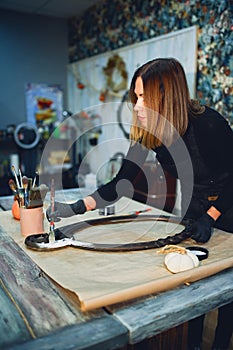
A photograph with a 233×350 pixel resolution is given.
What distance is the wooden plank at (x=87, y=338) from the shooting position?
0.73 m

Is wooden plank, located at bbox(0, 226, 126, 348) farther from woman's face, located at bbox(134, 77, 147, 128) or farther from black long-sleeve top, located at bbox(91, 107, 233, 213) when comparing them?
woman's face, located at bbox(134, 77, 147, 128)

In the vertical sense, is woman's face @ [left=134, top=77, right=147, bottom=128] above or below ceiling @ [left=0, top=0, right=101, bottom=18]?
below

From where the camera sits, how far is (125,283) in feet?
3.14

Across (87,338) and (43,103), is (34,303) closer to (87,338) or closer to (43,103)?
(87,338)

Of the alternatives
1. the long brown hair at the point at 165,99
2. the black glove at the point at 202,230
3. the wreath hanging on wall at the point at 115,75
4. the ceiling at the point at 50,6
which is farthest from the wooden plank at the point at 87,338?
the ceiling at the point at 50,6

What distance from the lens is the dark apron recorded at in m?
1.54

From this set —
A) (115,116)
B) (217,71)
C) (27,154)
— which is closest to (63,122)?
(27,154)

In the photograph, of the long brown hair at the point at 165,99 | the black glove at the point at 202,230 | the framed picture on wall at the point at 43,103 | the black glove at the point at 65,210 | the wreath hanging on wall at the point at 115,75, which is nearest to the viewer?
the black glove at the point at 202,230

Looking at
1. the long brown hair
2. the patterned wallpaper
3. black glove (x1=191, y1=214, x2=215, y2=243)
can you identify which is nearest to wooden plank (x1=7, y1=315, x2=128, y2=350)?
black glove (x1=191, y1=214, x2=215, y2=243)

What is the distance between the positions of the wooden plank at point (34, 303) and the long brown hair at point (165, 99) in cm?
81

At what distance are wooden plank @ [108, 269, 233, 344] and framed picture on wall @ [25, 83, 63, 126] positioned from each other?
4.18 meters

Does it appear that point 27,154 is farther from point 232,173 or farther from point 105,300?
point 105,300

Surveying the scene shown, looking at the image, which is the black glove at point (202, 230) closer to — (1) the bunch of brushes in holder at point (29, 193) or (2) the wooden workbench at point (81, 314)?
(2) the wooden workbench at point (81, 314)

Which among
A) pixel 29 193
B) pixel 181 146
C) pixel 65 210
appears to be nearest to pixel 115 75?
pixel 181 146
